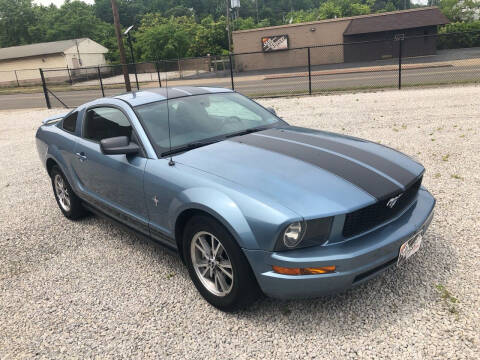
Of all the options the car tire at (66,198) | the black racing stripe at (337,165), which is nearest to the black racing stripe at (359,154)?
the black racing stripe at (337,165)

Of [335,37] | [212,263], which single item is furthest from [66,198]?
[335,37]

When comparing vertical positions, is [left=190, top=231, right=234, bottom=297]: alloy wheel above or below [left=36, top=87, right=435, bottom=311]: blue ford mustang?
below

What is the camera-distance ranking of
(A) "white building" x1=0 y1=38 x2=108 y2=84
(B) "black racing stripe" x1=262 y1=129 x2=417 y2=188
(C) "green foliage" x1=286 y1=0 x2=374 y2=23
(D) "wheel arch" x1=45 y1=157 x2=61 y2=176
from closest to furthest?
(B) "black racing stripe" x1=262 y1=129 x2=417 y2=188, (D) "wheel arch" x1=45 y1=157 x2=61 y2=176, (A) "white building" x1=0 y1=38 x2=108 y2=84, (C) "green foliage" x1=286 y1=0 x2=374 y2=23

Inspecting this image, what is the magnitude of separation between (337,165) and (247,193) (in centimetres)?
77

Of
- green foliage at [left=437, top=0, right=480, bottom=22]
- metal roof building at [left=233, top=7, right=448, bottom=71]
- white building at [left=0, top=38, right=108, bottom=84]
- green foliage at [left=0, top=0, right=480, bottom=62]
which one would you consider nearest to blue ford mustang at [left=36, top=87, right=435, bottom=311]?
green foliage at [left=0, top=0, right=480, bottom=62]

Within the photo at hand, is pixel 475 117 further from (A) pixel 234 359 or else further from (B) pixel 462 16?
(B) pixel 462 16

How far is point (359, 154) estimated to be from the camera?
3.23 m

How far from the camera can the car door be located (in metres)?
3.48

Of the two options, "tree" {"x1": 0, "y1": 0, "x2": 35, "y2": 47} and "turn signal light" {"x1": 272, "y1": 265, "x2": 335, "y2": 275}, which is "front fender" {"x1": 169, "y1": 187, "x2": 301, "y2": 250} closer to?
"turn signal light" {"x1": 272, "y1": 265, "x2": 335, "y2": 275}

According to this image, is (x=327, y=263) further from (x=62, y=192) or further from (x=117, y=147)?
(x=62, y=192)

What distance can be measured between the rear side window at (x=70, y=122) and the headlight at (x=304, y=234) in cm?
319

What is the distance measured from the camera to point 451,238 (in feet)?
12.5

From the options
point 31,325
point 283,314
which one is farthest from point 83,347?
point 283,314

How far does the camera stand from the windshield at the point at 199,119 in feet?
11.6
